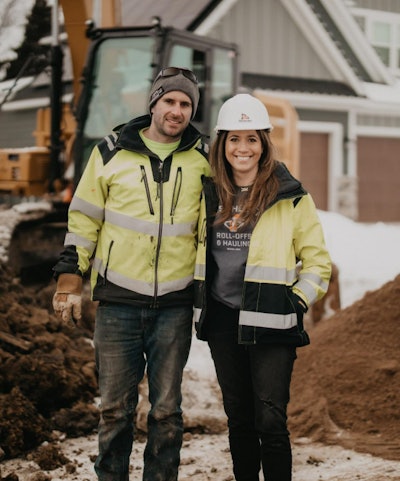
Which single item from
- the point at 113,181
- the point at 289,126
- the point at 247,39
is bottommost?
the point at 113,181

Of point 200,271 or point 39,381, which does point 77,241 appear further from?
point 39,381

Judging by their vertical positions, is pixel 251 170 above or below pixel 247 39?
below

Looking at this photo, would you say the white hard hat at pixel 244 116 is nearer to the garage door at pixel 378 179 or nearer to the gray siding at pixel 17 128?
the gray siding at pixel 17 128

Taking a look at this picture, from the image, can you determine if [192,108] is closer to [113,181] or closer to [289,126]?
[113,181]

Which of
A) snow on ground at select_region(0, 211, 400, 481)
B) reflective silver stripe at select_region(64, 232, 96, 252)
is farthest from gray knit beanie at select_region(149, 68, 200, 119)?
snow on ground at select_region(0, 211, 400, 481)

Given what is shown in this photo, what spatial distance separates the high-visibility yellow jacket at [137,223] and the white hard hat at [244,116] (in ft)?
0.74

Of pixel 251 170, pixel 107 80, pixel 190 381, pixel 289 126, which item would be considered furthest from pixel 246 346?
pixel 289 126

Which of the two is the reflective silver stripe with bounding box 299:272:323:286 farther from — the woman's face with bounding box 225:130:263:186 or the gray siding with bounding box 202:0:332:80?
the gray siding with bounding box 202:0:332:80

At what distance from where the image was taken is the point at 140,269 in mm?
3842

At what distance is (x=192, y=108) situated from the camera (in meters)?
4.00

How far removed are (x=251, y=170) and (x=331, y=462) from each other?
2030 millimetres

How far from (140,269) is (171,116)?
725 millimetres

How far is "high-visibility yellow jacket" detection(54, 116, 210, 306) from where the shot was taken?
3836mm

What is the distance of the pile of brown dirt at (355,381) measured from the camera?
548cm
